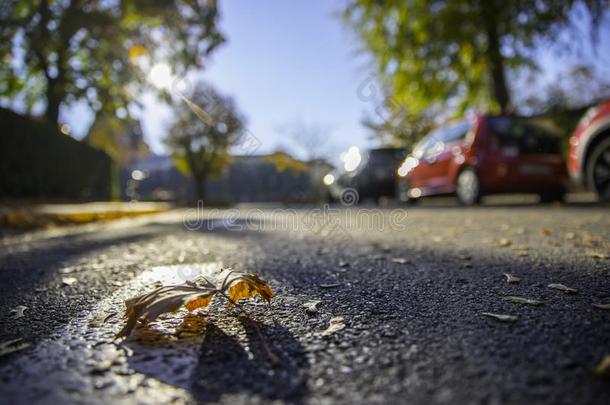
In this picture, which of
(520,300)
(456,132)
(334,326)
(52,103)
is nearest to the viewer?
(334,326)

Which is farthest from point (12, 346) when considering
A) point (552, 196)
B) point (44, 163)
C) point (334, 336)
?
point (44, 163)

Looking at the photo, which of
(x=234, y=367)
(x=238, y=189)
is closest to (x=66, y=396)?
(x=234, y=367)

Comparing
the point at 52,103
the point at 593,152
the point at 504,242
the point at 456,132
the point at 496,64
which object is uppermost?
the point at 496,64

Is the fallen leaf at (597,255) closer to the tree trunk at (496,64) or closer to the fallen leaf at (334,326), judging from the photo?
the fallen leaf at (334,326)

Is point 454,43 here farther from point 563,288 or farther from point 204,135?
point 204,135

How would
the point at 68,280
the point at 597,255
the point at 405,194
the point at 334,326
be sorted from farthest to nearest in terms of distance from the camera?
the point at 405,194, the point at 597,255, the point at 68,280, the point at 334,326
